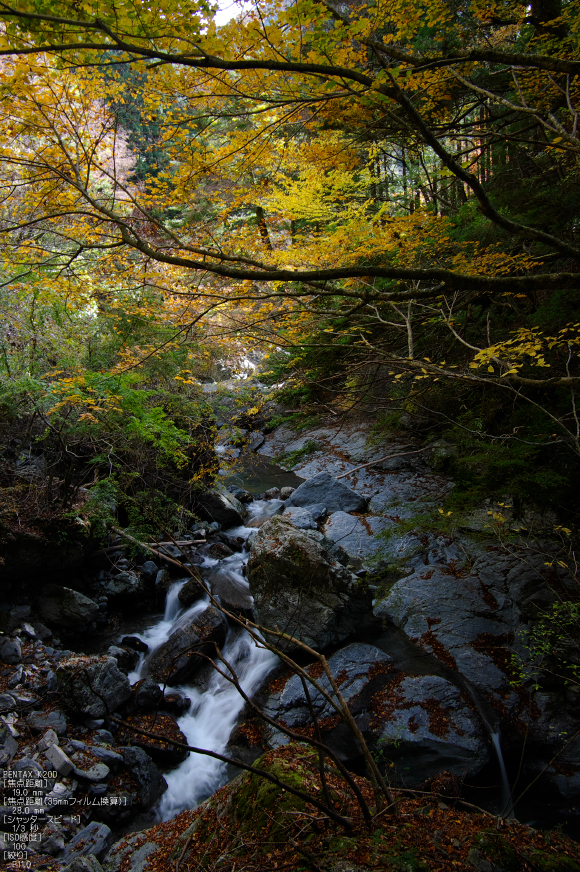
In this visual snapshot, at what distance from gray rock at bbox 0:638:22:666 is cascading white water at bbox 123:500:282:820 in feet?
4.42

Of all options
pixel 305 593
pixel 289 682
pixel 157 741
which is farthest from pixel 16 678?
pixel 305 593

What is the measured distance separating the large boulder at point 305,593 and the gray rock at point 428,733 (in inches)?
40.5

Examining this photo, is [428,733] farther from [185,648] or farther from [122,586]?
[122,586]

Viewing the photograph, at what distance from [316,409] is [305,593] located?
15.1 ft

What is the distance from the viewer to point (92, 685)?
180 inches

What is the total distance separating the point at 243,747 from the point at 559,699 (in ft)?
10.9

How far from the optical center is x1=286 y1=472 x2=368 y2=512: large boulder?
28.7 feet

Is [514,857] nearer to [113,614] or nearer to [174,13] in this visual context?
[174,13]

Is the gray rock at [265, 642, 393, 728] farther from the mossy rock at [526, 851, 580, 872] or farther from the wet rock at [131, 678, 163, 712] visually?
the mossy rock at [526, 851, 580, 872]

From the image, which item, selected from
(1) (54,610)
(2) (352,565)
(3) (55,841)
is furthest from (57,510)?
(2) (352,565)

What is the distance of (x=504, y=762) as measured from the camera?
13.2 ft

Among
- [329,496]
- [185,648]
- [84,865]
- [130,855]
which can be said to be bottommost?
[130,855]

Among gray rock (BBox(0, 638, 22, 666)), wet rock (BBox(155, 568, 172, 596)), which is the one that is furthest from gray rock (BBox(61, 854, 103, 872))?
wet rock (BBox(155, 568, 172, 596))

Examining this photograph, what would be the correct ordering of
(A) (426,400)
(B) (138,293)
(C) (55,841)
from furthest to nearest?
(B) (138,293) → (A) (426,400) → (C) (55,841)
